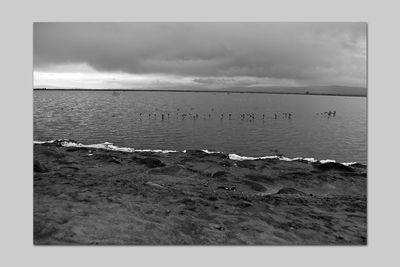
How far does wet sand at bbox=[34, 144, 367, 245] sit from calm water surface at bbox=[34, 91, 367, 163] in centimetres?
256

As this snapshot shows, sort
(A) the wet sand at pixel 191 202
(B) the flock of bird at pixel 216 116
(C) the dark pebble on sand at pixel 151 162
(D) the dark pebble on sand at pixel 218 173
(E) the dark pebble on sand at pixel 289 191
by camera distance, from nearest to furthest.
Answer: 1. (A) the wet sand at pixel 191 202
2. (E) the dark pebble on sand at pixel 289 191
3. (D) the dark pebble on sand at pixel 218 173
4. (C) the dark pebble on sand at pixel 151 162
5. (B) the flock of bird at pixel 216 116

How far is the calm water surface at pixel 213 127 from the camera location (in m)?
17.4

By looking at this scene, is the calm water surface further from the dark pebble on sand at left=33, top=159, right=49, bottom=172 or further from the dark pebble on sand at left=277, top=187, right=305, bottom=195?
the dark pebble on sand at left=277, top=187, right=305, bottom=195

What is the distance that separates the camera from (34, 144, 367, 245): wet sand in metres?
9.20

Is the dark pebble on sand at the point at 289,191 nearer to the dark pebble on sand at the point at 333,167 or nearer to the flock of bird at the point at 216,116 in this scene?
the dark pebble on sand at the point at 333,167

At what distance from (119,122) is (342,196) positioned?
1742cm

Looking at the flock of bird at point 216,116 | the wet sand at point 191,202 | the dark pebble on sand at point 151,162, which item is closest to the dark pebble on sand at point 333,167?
the wet sand at point 191,202

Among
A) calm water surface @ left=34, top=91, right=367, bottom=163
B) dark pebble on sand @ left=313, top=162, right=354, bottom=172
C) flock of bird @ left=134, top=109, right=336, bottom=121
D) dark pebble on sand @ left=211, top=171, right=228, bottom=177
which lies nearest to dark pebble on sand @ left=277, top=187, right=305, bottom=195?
dark pebble on sand @ left=211, top=171, right=228, bottom=177

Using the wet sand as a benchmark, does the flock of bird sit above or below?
above

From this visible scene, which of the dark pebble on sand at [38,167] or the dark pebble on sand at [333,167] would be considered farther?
the dark pebble on sand at [333,167]

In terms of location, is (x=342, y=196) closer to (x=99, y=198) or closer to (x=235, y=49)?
(x=235, y=49)

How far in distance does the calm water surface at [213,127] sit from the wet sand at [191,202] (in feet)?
8.41

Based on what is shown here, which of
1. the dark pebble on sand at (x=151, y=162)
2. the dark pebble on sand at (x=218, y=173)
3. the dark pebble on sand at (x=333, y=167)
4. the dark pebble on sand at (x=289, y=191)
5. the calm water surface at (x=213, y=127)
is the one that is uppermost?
the calm water surface at (x=213, y=127)

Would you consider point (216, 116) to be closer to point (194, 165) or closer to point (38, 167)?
point (194, 165)
